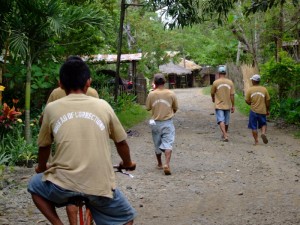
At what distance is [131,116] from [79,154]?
53.0 ft

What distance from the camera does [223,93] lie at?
43.0ft

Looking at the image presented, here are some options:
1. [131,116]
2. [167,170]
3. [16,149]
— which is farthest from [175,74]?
[167,170]

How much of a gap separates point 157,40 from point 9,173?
28.2 metres

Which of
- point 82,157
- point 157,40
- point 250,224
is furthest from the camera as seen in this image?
point 157,40

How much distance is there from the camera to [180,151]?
39.5ft

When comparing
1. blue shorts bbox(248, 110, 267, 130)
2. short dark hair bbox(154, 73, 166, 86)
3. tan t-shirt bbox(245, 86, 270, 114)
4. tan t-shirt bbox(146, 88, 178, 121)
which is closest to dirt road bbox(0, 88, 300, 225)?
blue shorts bbox(248, 110, 267, 130)

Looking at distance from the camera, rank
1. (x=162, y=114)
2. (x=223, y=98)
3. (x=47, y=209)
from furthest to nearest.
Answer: (x=223, y=98), (x=162, y=114), (x=47, y=209)

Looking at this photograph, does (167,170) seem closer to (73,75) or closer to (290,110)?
(73,75)

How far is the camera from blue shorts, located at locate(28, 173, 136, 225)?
347 cm

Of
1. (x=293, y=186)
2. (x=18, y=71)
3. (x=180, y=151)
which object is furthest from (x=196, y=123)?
(x=293, y=186)

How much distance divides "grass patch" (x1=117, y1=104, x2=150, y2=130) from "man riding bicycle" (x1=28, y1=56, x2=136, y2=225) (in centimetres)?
1292

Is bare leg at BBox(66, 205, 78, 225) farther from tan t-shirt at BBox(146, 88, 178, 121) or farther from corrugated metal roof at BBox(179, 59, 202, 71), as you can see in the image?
corrugated metal roof at BBox(179, 59, 202, 71)

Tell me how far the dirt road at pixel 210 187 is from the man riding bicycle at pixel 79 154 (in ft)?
9.46

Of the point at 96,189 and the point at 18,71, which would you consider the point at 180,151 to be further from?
the point at 96,189
